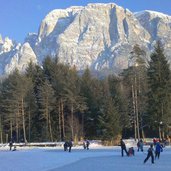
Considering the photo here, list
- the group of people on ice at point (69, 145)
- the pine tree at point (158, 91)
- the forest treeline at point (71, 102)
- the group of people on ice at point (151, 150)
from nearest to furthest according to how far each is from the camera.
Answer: the group of people on ice at point (151, 150) → the group of people on ice at point (69, 145) → the pine tree at point (158, 91) → the forest treeline at point (71, 102)

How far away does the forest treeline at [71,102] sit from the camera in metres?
62.7

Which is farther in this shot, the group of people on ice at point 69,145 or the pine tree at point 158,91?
the pine tree at point 158,91

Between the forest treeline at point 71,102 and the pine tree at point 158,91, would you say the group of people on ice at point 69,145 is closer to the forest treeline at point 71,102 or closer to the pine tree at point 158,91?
the pine tree at point 158,91

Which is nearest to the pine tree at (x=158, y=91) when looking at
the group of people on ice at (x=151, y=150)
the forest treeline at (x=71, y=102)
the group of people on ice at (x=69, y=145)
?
the forest treeline at (x=71, y=102)

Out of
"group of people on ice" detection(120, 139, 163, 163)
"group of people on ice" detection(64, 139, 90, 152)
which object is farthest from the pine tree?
"group of people on ice" detection(120, 139, 163, 163)

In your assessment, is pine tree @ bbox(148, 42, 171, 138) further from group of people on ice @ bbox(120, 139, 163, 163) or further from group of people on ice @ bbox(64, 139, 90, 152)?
group of people on ice @ bbox(120, 139, 163, 163)

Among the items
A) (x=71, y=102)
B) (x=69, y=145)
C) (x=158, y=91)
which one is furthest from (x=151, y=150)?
(x=71, y=102)

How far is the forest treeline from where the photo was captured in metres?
62.7

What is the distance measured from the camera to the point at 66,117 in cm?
7131

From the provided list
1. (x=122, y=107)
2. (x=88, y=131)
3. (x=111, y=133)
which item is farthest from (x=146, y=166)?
(x=88, y=131)

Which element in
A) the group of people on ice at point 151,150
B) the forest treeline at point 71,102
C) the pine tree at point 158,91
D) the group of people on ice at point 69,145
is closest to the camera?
the group of people on ice at point 151,150

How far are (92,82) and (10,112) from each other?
16188mm

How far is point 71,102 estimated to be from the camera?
6831cm

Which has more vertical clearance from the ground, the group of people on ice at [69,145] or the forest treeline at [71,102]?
the forest treeline at [71,102]
